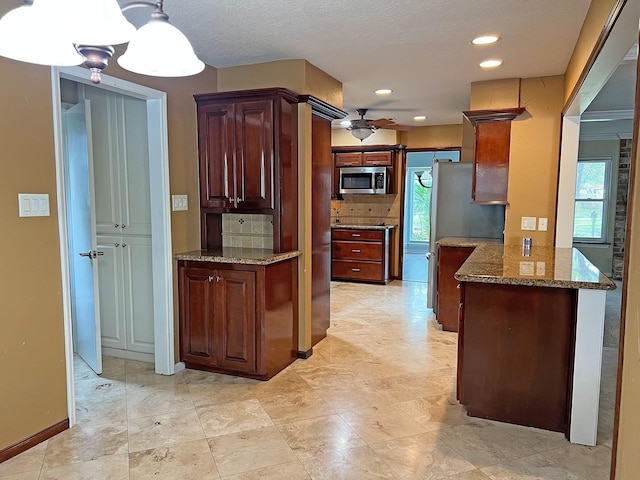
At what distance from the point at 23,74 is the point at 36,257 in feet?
2.95

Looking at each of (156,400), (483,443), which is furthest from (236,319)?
(483,443)

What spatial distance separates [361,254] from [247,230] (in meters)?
3.14

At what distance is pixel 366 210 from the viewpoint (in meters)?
7.15

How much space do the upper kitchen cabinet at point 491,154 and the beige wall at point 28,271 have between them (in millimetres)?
3305

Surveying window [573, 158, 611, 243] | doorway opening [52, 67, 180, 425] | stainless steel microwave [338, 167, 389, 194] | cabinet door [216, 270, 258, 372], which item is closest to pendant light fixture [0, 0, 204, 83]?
doorway opening [52, 67, 180, 425]

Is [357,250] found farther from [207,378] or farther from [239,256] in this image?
[207,378]

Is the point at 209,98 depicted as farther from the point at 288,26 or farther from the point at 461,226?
the point at 461,226

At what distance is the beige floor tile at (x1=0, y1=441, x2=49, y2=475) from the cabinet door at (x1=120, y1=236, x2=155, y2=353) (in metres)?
1.30

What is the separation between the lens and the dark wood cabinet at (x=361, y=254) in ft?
21.3

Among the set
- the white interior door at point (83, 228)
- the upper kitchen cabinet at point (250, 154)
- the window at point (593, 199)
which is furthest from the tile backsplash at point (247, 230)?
the window at point (593, 199)

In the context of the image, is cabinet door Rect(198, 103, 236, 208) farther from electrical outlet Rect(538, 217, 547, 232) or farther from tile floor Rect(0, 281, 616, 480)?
electrical outlet Rect(538, 217, 547, 232)

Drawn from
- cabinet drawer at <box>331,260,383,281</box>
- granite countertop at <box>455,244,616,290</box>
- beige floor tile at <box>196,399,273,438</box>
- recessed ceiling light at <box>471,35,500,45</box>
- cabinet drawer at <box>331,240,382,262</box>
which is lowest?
beige floor tile at <box>196,399,273,438</box>

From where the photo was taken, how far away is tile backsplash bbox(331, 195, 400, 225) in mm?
6957

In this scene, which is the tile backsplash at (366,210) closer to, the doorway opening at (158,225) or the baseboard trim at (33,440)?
the doorway opening at (158,225)
